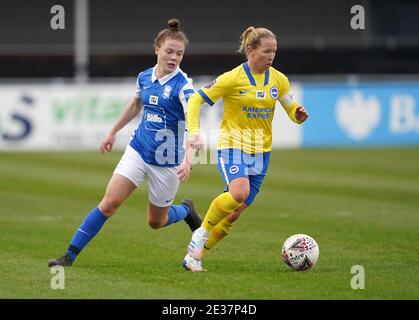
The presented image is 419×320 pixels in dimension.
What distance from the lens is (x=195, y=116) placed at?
29.2ft

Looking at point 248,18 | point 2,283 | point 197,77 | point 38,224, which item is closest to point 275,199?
point 38,224

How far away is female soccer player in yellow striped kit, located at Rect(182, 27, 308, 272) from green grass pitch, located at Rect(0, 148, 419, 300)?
46 cm

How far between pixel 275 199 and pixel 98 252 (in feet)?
20.1

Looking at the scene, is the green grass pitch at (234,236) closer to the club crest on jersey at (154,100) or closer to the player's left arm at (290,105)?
the player's left arm at (290,105)

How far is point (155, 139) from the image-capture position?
30.7 feet

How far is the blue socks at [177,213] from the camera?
10359mm

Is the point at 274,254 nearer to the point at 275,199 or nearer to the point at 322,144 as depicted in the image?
the point at 275,199

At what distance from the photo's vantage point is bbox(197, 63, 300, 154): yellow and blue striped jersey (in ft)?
30.1

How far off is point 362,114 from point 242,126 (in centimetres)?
1709

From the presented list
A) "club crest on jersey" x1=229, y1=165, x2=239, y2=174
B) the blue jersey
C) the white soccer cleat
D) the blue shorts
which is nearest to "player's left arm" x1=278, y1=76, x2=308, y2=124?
the blue shorts

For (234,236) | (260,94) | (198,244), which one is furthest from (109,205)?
(234,236)

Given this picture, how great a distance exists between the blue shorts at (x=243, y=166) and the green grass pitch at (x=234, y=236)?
0.85 metres

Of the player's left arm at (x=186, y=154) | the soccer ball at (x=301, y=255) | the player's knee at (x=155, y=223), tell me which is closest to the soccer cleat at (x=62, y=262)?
the player's knee at (x=155, y=223)

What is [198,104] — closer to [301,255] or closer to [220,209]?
[220,209]
